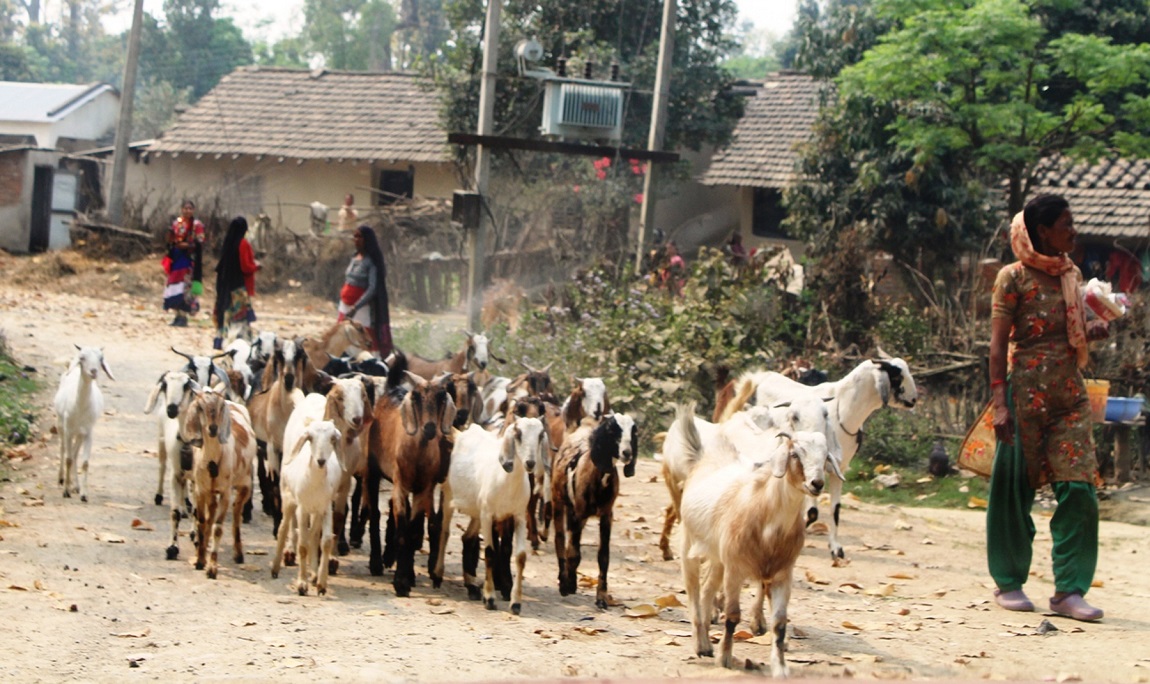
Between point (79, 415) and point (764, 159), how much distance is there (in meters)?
19.2

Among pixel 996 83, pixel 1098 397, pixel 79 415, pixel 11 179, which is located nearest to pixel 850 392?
pixel 1098 397

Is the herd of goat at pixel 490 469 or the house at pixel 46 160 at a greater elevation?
the house at pixel 46 160

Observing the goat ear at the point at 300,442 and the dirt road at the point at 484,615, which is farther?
the goat ear at the point at 300,442

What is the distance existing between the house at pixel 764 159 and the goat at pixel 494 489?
1894 centimetres

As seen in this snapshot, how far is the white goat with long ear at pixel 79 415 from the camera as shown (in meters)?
10.9

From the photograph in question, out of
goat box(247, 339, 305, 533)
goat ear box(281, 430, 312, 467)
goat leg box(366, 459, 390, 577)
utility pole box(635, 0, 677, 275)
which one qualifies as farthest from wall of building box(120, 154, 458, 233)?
goat ear box(281, 430, 312, 467)

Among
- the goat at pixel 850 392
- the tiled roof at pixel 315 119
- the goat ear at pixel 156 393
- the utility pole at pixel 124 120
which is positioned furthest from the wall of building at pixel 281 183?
the goat ear at pixel 156 393

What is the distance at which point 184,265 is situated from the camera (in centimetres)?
2045

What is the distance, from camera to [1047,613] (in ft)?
26.3

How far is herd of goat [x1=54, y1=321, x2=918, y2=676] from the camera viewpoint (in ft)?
22.4

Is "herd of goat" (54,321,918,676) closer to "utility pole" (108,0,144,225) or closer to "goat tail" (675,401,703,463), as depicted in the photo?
"goat tail" (675,401,703,463)

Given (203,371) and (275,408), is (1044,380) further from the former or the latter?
(203,371)

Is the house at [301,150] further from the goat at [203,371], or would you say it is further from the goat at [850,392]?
the goat at [850,392]

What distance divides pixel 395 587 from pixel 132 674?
227 cm
